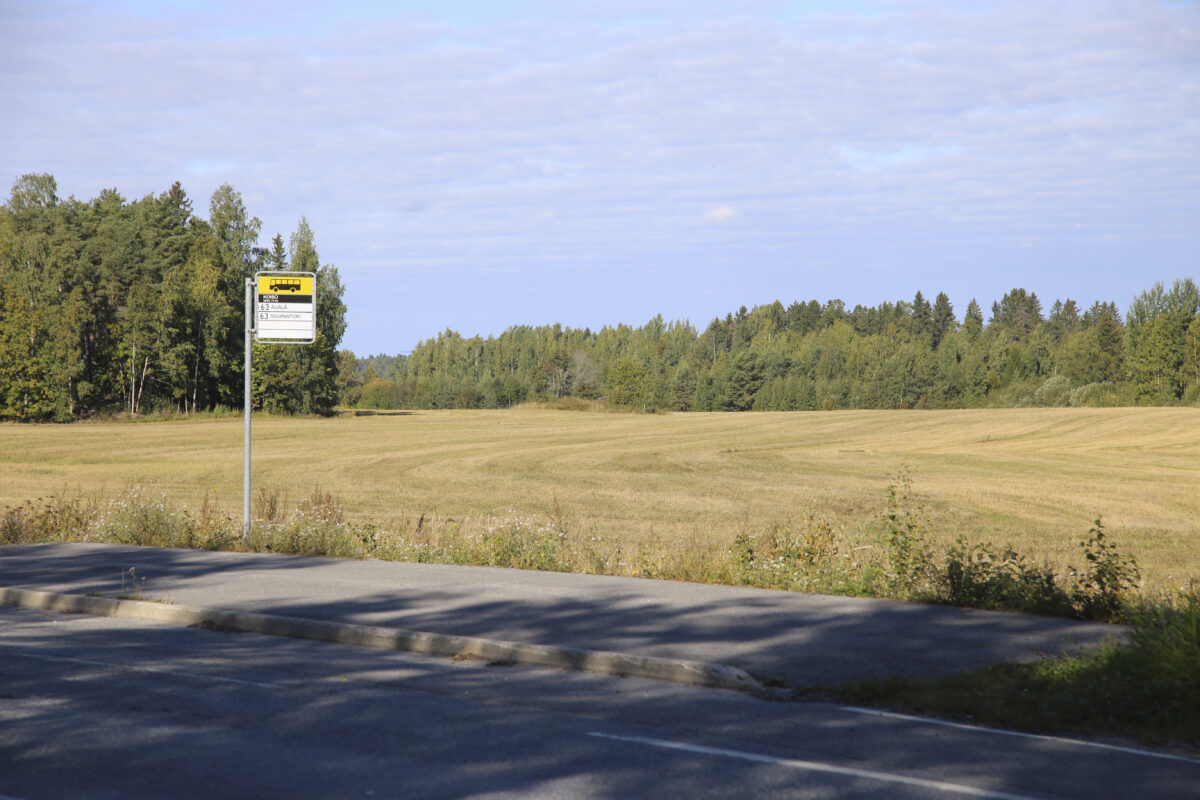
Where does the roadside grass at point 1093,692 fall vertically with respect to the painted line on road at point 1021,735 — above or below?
above

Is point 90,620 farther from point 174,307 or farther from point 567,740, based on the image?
point 174,307

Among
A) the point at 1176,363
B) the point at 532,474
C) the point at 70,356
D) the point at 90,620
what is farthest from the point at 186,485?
the point at 1176,363

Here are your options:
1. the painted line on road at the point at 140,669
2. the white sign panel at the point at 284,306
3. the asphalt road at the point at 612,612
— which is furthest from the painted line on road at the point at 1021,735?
the white sign panel at the point at 284,306

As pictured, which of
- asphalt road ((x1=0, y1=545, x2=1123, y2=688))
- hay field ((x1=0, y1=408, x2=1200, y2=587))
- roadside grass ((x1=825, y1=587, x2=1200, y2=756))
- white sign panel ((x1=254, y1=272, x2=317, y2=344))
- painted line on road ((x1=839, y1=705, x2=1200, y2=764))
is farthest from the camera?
hay field ((x1=0, y1=408, x2=1200, y2=587))

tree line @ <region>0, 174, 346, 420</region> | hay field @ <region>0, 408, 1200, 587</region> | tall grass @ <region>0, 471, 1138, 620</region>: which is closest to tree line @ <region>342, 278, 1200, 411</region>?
tree line @ <region>0, 174, 346, 420</region>

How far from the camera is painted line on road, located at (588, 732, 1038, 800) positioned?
499 cm

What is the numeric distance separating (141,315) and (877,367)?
95.4 metres

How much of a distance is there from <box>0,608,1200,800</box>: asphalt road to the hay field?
7.48 meters

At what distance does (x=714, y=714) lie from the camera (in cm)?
642

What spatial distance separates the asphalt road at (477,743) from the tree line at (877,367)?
8974 cm

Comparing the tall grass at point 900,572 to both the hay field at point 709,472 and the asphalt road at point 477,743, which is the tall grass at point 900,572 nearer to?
the asphalt road at point 477,743

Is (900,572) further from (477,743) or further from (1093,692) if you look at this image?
(477,743)

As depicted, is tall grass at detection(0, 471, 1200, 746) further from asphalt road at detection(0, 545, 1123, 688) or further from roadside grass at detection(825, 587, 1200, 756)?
asphalt road at detection(0, 545, 1123, 688)

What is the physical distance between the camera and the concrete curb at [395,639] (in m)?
7.27
